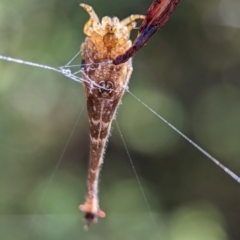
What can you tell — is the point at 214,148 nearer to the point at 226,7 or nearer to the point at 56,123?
the point at 226,7

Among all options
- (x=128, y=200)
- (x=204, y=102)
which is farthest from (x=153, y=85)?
(x=128, y=200)

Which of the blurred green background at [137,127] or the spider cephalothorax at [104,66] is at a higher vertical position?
the blurred green background at [137,127]

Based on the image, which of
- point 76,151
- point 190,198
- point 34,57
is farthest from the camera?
point 76,151

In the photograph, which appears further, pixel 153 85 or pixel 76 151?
pixel 76 151

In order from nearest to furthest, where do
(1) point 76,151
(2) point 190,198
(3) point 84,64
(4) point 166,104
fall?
(3) point 84,64 → (4) point 166,104 → (2) point 190,198 → (1) point 76,151

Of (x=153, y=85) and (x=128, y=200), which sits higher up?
(x=153, y=85)

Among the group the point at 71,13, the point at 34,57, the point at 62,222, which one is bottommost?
the point at 62,222
